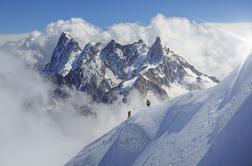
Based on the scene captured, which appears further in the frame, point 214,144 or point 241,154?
point 214,144

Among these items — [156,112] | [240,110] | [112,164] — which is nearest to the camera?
[240,110]

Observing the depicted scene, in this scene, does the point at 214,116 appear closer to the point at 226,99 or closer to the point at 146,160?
the point at 226,99

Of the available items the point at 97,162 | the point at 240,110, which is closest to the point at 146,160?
the point at 97,162

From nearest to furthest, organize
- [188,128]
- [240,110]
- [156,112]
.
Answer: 1. [240,110]
2. [188,128]
3. [156,112]

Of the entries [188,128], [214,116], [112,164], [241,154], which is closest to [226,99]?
[214,116]

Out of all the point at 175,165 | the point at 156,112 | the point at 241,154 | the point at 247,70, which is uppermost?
the point at 156,112

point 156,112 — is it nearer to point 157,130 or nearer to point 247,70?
point 157,130

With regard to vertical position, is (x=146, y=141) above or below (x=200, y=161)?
above
